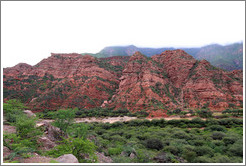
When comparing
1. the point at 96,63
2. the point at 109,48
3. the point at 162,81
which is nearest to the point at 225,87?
the point at 162,81

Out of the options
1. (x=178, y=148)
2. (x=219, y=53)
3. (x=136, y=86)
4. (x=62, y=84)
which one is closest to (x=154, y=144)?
(x=178, y=148)

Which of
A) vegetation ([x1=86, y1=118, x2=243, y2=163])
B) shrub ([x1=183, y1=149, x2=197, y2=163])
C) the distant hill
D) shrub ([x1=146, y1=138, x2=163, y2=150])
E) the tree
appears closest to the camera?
vegetation ([x1=86, y1=118, x2=243, y2=163])

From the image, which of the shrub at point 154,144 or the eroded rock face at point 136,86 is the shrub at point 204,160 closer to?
the shrub at point 154,144

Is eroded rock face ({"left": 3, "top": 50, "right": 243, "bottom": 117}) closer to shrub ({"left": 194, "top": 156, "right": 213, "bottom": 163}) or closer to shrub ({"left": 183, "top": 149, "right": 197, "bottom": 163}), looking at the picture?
shrub ({"left": 183, "top": 149, "right": 197, "bottom": 163})

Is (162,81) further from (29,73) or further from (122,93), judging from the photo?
(29,73)

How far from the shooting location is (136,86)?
46156 millimetres

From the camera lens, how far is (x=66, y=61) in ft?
221

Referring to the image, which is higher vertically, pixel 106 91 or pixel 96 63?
pixel 96 63

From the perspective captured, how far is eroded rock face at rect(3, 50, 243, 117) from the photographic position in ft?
133

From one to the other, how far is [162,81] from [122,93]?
15.6m

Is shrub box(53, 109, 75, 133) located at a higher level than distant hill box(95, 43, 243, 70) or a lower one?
lower

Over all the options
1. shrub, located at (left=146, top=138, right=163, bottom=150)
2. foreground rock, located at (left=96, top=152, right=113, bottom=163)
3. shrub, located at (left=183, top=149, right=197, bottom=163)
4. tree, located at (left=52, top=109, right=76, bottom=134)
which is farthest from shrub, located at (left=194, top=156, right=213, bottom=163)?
tree, located at (left=52, top=109, right=76, bottom=134)

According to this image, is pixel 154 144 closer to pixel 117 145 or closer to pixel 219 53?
pixel 117 145

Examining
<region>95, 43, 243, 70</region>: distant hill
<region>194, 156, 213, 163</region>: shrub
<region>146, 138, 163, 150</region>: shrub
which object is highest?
<region>95, 43, 243, 70</region>: distant hill
